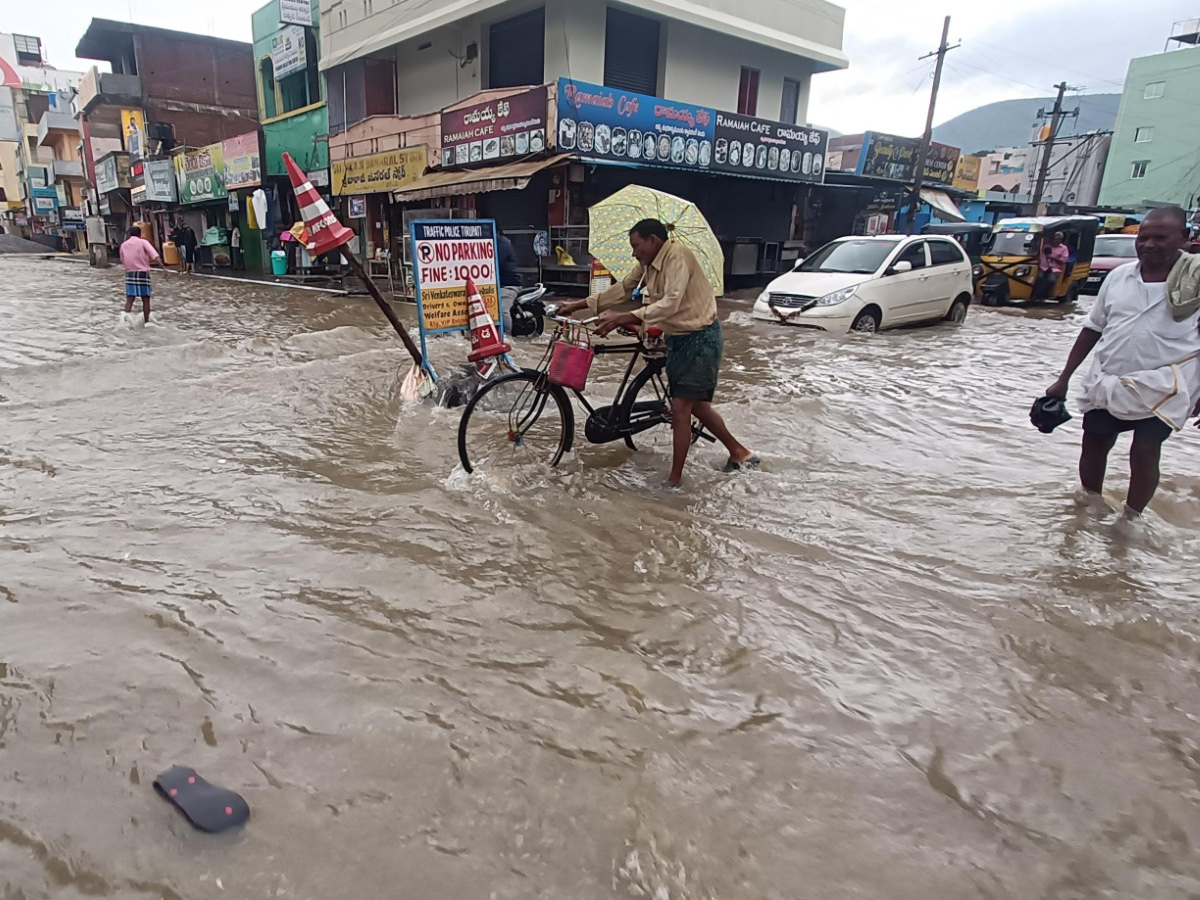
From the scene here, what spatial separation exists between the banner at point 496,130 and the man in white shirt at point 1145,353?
12.4 m

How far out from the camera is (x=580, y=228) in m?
15.9

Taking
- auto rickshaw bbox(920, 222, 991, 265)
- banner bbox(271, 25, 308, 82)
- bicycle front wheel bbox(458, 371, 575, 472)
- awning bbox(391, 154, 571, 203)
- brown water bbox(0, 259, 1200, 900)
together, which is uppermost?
banner bbox(271, 25, 308, 82)

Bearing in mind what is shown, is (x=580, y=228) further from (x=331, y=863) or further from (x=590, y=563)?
(x=331, y=863)

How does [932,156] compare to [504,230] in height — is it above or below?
above

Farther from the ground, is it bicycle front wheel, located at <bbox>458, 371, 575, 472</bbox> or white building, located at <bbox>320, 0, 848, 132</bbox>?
white building, located at <bbox>320, 0, 848, 132</bbox>

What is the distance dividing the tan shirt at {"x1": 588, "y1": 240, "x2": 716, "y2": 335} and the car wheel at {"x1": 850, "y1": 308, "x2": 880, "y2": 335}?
295 inches

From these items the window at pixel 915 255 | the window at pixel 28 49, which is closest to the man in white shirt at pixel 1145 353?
the window at pixel 915 255

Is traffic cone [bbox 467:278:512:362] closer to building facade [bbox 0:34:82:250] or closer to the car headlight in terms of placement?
the car headlight

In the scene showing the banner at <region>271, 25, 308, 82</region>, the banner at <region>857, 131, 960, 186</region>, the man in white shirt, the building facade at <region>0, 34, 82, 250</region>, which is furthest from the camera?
the building facade at <region>0, 34, 82, 250</region>

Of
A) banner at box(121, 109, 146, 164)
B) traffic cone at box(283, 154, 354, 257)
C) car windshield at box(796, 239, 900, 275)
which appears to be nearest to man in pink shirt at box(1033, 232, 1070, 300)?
car windshield at box(796, 239, 900, 275)

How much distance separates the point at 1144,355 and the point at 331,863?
4456mm

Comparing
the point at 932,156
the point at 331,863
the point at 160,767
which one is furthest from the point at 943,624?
the point at 932,156

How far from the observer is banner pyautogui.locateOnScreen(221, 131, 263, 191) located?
Result: 2366 centimetres

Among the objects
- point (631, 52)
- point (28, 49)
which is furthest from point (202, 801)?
point (28, 49)
